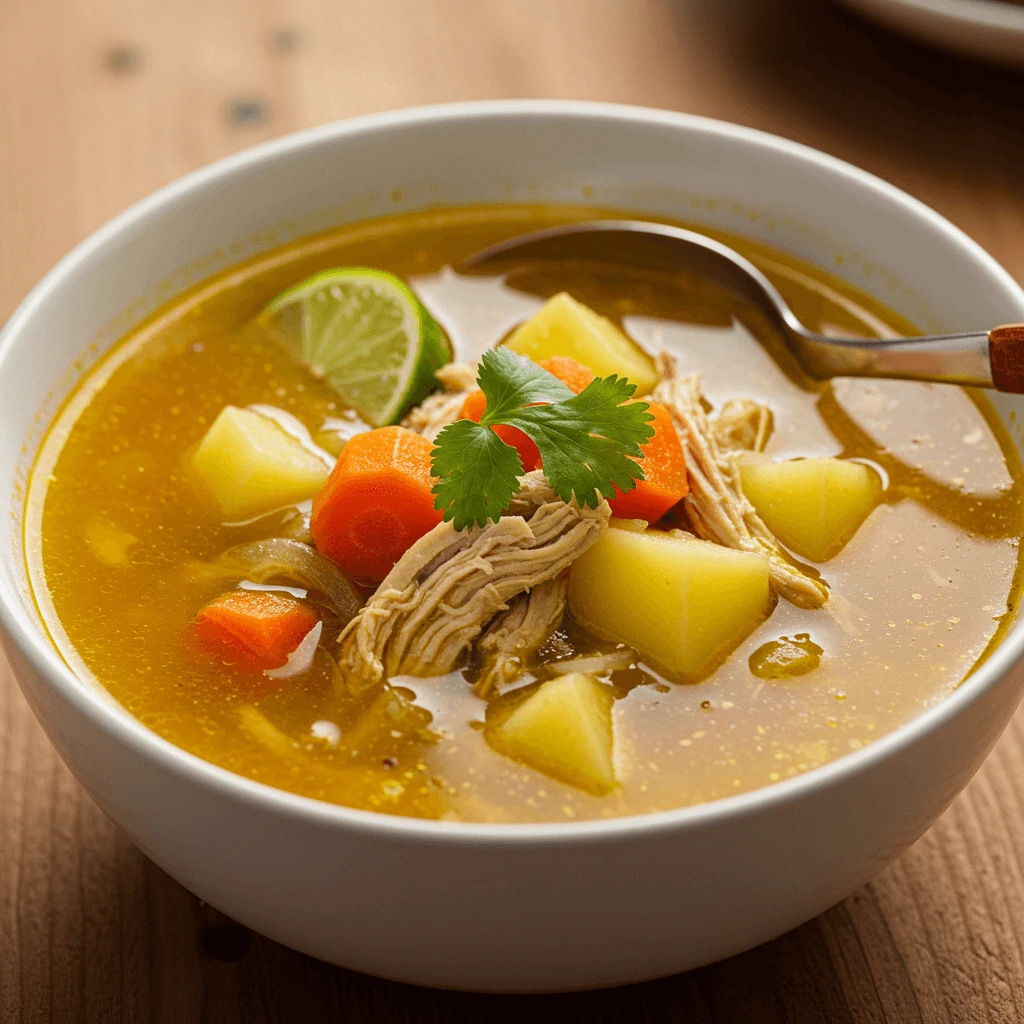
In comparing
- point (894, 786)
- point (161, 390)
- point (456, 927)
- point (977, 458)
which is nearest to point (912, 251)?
point (977, 458)

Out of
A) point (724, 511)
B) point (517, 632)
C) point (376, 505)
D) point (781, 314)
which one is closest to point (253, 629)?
point (376, 505)

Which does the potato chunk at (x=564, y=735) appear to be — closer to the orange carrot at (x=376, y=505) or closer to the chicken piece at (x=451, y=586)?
the chicken piece at (x=451, y=586)

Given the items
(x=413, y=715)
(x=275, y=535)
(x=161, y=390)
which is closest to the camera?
(x=413, y=715)

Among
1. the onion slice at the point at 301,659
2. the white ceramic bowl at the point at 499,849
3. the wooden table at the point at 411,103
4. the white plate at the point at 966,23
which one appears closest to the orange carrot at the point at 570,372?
the onion slice at the point at 301,659

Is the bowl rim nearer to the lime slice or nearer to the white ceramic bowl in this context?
the white ceramic bowl

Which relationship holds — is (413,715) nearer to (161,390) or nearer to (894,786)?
(894,786)

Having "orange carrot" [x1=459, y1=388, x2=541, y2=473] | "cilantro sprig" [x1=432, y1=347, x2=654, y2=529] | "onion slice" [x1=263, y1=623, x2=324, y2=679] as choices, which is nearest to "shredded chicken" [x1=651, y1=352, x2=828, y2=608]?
"cilantro sprig" [x1=432, y1=347, x2=654, y2=529]

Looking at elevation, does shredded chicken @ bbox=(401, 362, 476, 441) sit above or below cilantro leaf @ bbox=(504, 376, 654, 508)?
below
